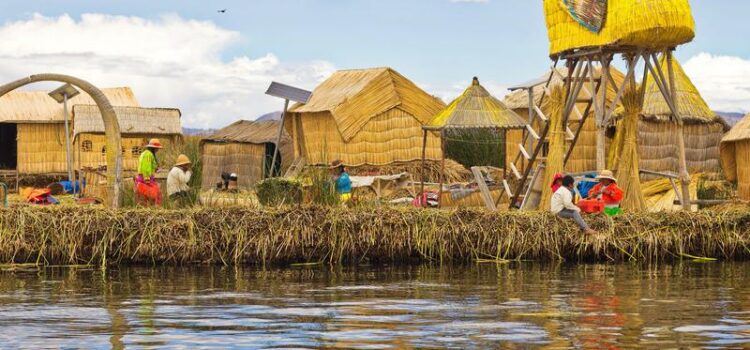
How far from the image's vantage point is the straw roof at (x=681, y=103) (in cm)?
2700

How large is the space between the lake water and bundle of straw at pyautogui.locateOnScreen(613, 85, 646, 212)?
7.92 feet

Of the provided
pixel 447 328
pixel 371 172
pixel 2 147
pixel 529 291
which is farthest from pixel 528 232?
pixel 2 147

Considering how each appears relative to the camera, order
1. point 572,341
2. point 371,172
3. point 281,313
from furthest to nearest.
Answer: point 371,172 < point 281,313 < point 572,341

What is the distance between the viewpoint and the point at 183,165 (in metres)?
19.6

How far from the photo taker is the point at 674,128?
27984 mm

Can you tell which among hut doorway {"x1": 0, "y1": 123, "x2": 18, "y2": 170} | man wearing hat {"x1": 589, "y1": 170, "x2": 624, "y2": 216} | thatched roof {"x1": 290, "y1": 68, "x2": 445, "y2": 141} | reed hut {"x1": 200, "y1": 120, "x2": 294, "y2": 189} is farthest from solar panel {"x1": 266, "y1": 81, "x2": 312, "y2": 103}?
hut doorway {"x1": 0, "y1": 123, "x2": 18, "y2": 170}

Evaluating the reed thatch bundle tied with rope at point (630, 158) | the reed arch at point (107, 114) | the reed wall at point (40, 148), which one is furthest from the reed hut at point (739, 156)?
the reed wall at point (40, 148)

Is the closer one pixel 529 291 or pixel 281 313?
pixel 281 313

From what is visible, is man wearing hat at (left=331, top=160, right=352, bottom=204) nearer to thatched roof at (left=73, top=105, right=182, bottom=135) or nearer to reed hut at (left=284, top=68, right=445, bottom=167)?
reed hut at (left=284, top=68, right=445, bottom=167)

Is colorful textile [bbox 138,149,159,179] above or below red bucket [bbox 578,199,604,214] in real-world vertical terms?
above

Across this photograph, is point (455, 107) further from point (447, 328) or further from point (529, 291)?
point (447, 328)

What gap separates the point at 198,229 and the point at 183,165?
2.81 m

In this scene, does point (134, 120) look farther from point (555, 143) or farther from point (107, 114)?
point (555, 143)

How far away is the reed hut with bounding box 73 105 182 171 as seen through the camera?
113 ft
